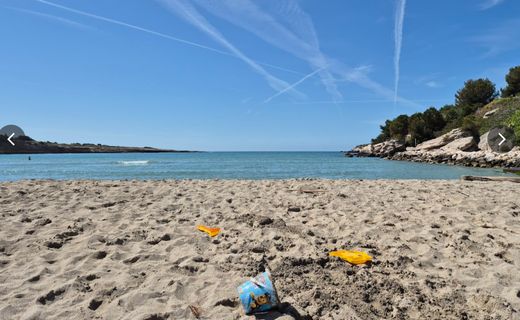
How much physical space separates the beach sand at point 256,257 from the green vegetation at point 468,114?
46.5 meters

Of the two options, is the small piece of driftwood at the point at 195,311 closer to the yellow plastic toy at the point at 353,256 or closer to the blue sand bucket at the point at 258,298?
the blue sand bucket at the point at 258,298

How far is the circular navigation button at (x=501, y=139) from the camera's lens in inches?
1297

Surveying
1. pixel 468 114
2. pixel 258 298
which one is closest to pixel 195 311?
pixel 258 298

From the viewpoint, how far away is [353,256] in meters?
4.40

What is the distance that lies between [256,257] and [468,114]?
6469 centimetres

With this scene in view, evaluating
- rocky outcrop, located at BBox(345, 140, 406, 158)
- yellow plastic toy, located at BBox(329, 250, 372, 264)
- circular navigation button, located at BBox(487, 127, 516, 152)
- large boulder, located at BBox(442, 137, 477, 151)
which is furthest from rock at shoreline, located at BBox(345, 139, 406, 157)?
yellow plastic toy, located at BBox(329, 250, 372, 264)

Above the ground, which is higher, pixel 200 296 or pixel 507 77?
pixel 507 77

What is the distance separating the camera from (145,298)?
132 inches

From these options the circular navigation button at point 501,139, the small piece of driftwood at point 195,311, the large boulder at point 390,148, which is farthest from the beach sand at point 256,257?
the large boulder at point 390,148

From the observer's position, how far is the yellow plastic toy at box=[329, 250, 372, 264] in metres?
4.27

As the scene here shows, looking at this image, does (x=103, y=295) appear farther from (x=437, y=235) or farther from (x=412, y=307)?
(x=437, y=235)

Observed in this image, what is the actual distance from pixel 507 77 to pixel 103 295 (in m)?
73.8

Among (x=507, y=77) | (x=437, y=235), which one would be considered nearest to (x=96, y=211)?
(x=437, y=235)

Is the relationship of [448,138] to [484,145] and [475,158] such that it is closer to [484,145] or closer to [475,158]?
[484,145]
